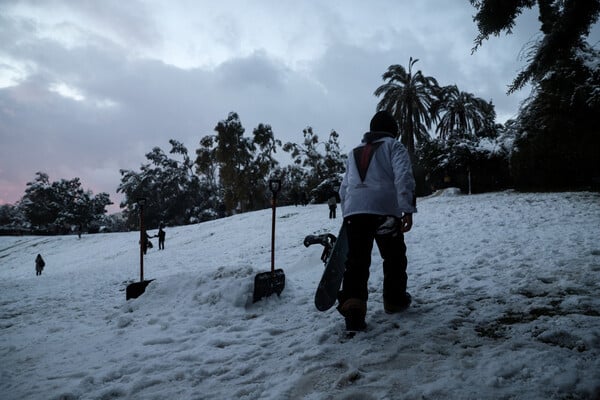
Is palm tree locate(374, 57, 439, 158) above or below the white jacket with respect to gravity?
above

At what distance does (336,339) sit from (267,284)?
6.22ft

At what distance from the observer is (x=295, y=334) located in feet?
10.1

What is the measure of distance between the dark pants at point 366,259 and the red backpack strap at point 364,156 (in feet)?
1.44

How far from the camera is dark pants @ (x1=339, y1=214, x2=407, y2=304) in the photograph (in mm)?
2721

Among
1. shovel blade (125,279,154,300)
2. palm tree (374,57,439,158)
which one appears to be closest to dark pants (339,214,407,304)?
shovel blade (125,279,154,300)

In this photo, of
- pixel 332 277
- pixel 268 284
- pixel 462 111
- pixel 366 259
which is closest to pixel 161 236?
pixel 268 284

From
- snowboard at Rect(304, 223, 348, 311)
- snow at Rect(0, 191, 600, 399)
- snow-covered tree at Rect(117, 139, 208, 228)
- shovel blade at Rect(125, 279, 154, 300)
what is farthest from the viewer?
snow-covered tree at Rect(117, 139, 208, 228)

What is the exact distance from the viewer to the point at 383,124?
10.5 feet

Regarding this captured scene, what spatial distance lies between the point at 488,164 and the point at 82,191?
6572 centimetres

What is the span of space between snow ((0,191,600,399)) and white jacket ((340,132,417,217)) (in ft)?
3.57

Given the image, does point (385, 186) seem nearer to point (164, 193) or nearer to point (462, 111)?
point (462, 111)

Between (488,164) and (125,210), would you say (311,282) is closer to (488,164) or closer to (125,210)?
(488,164)

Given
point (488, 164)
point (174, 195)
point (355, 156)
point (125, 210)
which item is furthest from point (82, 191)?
point (355, 156)

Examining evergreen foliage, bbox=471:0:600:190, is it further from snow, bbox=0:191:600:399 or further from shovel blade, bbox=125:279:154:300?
shovel blade, bbox=125:279:154:300
